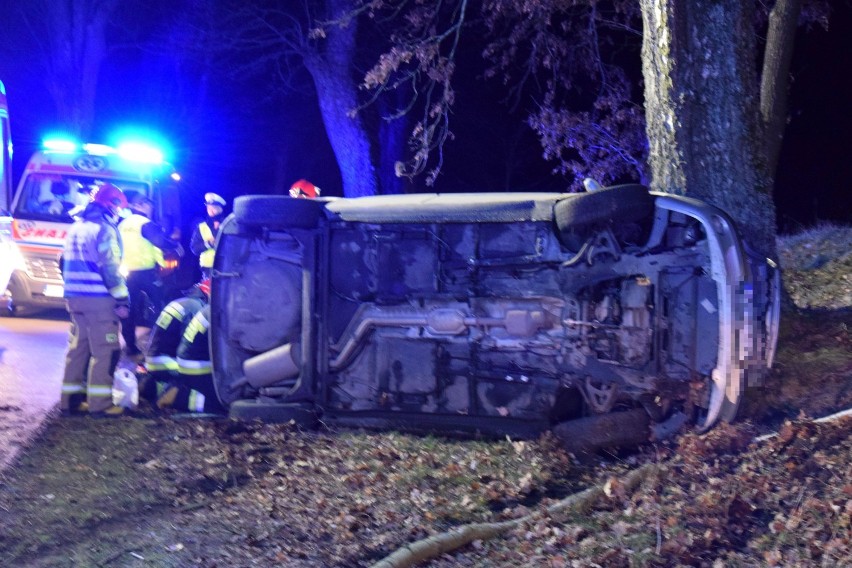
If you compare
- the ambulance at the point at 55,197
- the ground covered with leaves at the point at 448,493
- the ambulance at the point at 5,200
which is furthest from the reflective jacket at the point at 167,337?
the ambulance at the point at 55,197

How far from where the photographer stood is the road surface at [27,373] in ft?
21.4

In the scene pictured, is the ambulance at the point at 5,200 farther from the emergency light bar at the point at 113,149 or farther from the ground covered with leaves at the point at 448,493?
the ground covered with leaves at the point at 448,493

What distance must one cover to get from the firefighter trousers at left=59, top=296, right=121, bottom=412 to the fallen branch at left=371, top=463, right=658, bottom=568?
12.0 feet

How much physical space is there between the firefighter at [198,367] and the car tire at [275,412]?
21.9 inches

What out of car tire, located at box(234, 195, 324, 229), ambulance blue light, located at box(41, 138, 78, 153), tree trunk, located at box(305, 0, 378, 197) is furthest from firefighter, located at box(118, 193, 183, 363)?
tree trunk, located at box(305, 0, 378, 197)

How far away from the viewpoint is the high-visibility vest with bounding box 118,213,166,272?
378 inches

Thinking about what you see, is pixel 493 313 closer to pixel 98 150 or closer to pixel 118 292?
pixel 118 292

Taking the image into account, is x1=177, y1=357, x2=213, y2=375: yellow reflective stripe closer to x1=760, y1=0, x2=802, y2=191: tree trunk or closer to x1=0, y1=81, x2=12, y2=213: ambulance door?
x1=760, y1=0, x2=802, y2=191: tree trunk

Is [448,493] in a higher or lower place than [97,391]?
lower

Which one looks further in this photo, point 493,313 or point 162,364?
point 162,364

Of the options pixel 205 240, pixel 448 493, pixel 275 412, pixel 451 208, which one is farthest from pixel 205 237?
pixel 448 493

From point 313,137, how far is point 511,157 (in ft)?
21.2

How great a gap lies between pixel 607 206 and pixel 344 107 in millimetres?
9498

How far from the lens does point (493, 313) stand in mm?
5770
